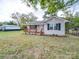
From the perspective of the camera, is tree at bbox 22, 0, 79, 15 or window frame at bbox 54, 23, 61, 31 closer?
tree at bbox 22, 0, 79, 15

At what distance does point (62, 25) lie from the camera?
25.5m

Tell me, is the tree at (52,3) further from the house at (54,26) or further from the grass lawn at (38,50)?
the house at (54,26)

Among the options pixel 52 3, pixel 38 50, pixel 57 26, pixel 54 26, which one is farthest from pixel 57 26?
pixel 52 3

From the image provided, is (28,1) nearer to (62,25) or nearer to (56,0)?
(56,0)

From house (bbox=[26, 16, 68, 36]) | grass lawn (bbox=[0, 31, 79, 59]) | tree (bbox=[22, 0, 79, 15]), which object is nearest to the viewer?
tree (bbox=[22, 0, 79, 15])

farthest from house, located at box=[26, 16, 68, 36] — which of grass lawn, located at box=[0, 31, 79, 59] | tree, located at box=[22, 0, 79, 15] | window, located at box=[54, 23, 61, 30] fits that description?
tree, located at box=[22, 0, 79, 15]

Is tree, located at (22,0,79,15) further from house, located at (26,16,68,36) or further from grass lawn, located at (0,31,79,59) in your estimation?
house, located at (26,16,68,36)

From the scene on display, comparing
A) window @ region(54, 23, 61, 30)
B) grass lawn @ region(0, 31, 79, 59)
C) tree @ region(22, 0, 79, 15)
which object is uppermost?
tree @ region(22, 0, 79, 15)

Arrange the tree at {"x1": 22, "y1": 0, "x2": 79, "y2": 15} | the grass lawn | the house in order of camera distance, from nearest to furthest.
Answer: the tree at {"x1": 22, "y1": 0, "x2": 79, "y2": 15} → the grass lawn → the house

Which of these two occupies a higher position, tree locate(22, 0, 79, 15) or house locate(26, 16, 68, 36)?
tree locate(22, 0, 79, 15)

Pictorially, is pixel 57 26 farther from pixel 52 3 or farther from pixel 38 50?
pixel 52 3

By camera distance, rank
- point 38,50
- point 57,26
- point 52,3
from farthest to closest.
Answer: point 57,26
point 38,50
point 52,3

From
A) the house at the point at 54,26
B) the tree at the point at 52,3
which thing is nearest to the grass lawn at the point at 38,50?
the tree at the point at 52,3

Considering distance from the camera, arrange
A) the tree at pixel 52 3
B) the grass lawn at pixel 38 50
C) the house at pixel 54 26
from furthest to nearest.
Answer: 1. the house at pixel 54 26
2. the grass lawn at pixel 38 50
3. the tree at pixel 52 3
